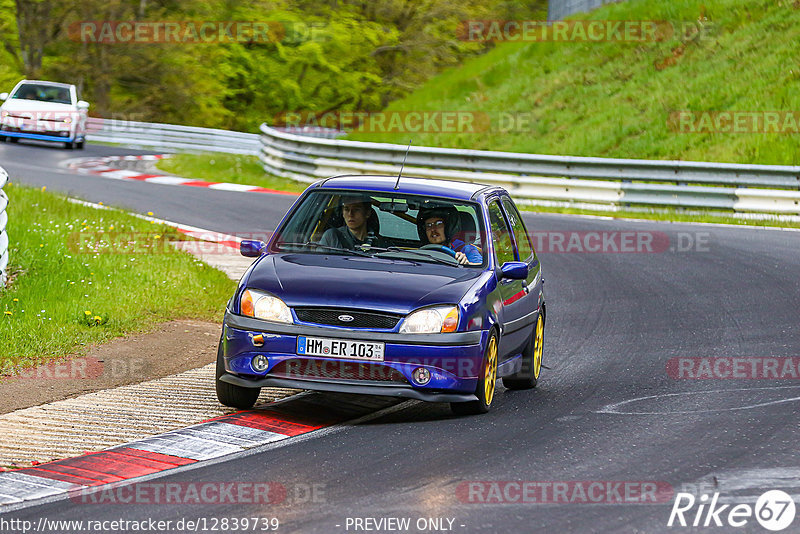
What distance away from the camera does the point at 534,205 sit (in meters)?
23.5

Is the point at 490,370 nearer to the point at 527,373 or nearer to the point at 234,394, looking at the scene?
the point at 527,373

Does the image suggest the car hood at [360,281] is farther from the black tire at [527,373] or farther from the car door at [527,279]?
the black tire at [527,373]

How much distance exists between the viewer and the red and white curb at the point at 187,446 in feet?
20.0

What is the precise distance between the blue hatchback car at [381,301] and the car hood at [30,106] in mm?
24136

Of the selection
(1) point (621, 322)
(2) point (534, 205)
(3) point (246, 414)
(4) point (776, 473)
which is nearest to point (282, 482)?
(3) point (246, 414)

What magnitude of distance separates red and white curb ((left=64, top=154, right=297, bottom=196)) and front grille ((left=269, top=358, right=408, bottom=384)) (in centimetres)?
1696

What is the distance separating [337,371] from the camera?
744 centimetres

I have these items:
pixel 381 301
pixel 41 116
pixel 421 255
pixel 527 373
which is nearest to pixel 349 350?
pixel 381 301

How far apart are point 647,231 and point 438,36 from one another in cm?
3988

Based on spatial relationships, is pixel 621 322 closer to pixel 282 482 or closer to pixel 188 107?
pixel 282 482

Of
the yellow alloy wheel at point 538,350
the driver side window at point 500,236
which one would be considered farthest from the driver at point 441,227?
the yellow alloy wheel at point 538,350

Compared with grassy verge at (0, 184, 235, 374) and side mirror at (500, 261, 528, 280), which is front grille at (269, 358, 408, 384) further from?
grassy verge at (0, 184, 235, 374)

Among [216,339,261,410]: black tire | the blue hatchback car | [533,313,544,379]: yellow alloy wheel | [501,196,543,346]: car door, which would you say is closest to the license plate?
the blue hatchback car

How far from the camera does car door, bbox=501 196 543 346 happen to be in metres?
9.08
